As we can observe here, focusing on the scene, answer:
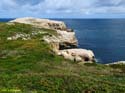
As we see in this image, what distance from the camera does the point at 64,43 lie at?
107438 mm

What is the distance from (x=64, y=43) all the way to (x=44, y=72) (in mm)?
52983

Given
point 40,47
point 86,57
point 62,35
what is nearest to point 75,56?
point 86,57

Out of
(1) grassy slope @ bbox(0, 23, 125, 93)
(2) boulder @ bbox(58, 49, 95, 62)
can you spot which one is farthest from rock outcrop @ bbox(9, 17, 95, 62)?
(1) grassy slope @ bbox(0, 23, 125, 93)

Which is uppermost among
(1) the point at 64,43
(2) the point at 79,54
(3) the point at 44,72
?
(3) the point at 44,72

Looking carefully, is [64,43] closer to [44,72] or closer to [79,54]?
[79,54]

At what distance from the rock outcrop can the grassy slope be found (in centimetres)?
444

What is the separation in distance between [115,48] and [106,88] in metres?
130

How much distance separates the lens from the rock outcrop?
84806 mm

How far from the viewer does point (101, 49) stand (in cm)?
16475

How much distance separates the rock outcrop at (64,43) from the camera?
3339 inches

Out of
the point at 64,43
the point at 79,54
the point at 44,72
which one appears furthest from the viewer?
the point at 64,43

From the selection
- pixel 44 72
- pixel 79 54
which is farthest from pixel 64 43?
pixel 44 72

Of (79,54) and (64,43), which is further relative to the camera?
(64,43)

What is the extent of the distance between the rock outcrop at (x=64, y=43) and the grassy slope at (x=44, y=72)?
444 centimetres
